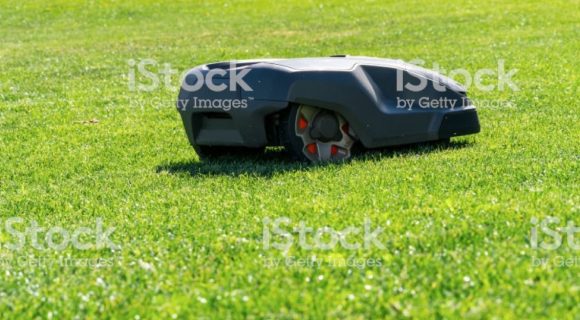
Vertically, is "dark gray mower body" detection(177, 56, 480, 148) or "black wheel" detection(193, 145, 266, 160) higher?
"dark gray mower body" detection(177, 56, 480, 148)

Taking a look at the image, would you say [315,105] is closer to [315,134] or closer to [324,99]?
[324,99]

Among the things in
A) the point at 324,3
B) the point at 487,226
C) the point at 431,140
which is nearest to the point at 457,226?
the point at 487,226

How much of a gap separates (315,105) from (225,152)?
4.36ft

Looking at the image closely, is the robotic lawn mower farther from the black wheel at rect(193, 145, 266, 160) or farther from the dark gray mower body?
the black wheel at rect(193, 145, 266, 160)

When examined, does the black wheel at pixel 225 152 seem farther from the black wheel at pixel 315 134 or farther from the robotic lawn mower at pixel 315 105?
the black wheel at pixel 315 134

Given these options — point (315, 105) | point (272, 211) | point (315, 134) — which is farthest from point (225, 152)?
point (272, 211)

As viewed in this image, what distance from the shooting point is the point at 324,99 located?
8.16 m

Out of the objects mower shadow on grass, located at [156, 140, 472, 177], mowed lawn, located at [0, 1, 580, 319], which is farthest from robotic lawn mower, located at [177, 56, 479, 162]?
mowed lawn, located at [0, 1, 580, 319]

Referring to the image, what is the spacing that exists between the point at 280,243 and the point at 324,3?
26.6 metres

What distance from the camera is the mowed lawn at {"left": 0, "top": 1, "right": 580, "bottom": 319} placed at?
4.99 meters

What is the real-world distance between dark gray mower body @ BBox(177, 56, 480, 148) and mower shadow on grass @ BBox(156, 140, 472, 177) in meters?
0.15

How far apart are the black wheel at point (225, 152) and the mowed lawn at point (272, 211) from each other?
17 cm

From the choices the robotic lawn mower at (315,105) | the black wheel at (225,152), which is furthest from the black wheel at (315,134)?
the black wheel at (225,152)

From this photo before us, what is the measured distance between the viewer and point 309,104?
8.16 metres
